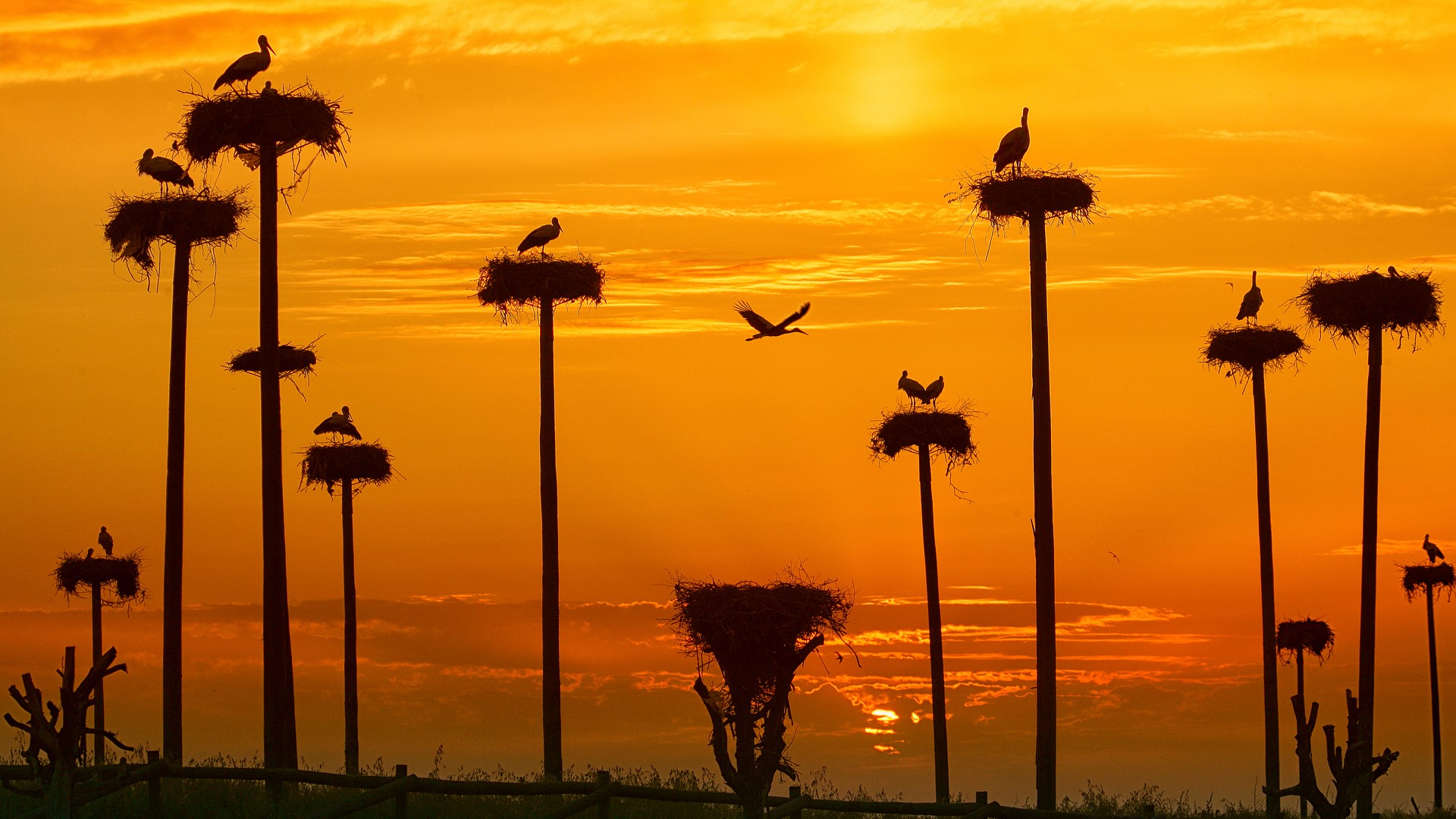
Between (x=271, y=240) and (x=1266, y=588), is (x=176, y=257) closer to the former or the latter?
(x=271, y=240)

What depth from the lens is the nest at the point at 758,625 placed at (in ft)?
64.1

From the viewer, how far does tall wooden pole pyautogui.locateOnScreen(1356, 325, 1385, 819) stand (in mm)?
26984

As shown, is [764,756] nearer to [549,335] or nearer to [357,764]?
[549,335]

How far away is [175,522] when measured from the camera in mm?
24250

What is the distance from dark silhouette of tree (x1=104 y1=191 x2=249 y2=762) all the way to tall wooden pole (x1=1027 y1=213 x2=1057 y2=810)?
12761mm

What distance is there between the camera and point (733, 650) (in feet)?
64.6

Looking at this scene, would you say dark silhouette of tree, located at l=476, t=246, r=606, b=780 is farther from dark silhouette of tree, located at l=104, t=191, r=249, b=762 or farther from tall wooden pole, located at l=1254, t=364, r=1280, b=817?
tall wooden pole, located at l=1254, t=364, r=1280, b=817

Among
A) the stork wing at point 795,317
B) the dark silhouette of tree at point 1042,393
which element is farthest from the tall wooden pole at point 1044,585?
the stork wing at point 795,317

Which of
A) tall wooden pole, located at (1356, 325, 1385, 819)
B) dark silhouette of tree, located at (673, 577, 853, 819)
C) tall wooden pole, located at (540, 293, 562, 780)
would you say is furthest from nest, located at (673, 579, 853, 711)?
tall wooden pole, located at (1356, 325, 1385, 819)

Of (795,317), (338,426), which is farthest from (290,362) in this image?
(795,317)

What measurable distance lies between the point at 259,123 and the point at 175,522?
21.3ft

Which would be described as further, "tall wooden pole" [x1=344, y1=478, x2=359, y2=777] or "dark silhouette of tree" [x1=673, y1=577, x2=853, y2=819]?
"tall wooden pole" [x1=344, y1=478, x2=359, y2=777]

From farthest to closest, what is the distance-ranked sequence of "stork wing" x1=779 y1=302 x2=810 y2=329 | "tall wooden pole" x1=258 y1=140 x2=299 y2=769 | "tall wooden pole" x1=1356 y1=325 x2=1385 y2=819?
"tall wooden pole" x1=1356 y1=325 x2=1385 y2=819, "tall wooden pole" x1=258 y1=140 x2=299 y2=769, "stork wing" x1=779 y1=302 x2=810 y2=329

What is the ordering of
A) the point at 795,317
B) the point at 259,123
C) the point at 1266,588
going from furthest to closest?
1. the point at 1266,588
2. the point at 259,123
3. the point at 795,317
